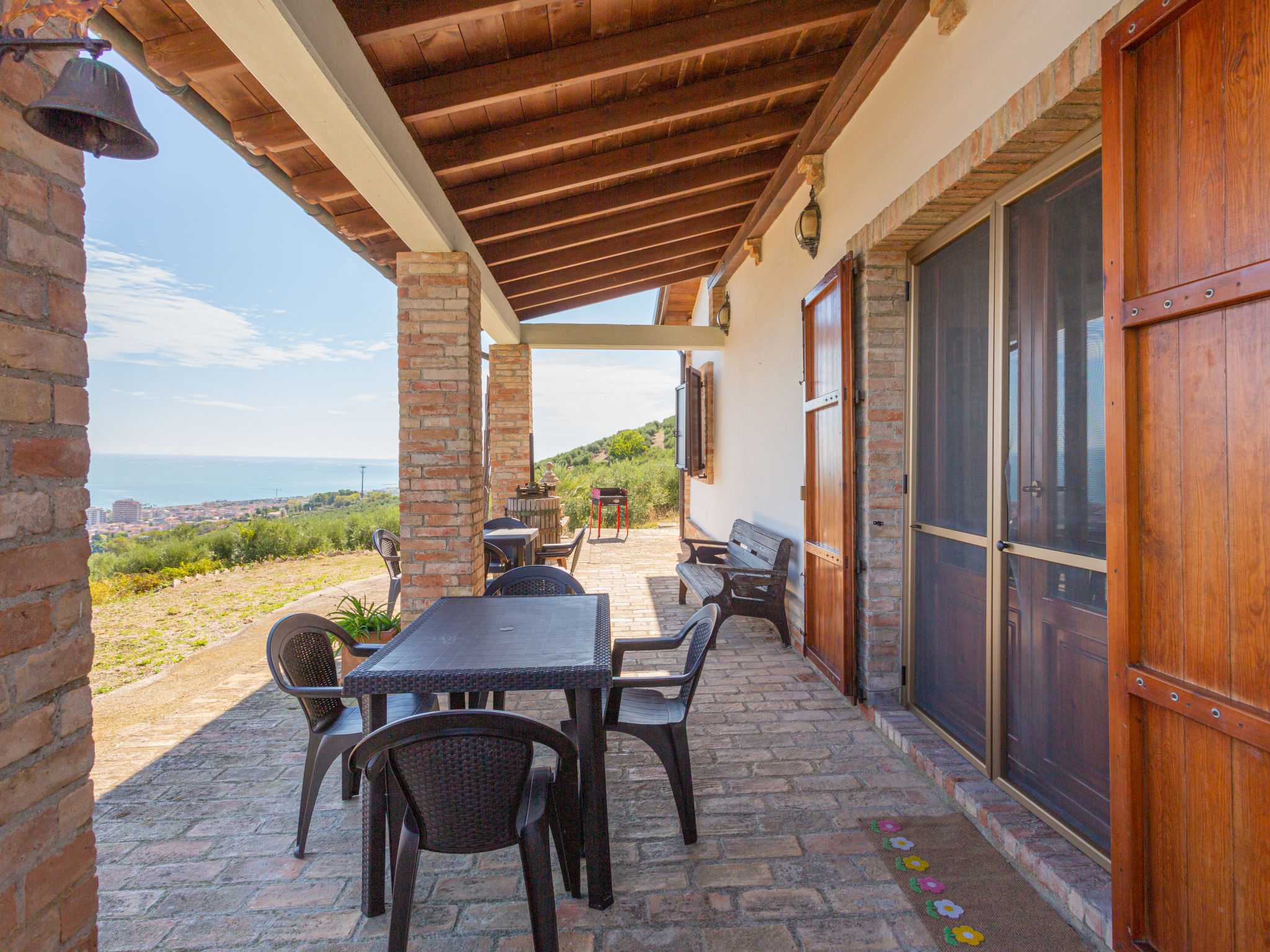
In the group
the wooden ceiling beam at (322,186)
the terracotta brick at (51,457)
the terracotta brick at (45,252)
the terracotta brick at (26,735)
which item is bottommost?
the terracotta brick at (26,735)

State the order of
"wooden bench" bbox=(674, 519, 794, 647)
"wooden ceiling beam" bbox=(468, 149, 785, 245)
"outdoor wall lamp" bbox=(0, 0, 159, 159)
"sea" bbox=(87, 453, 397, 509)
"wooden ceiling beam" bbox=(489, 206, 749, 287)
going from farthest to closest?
"sea" bbox=(87, 453, 397, 509), "wooden ceiling beam" bbox=(489, 206, 749, 287), "wooden bench" bbox=(674, 519, 794, 647), "wooden ceiling beam" bbox=(468, 149, 785, 245), "outdoor wall lamp" bbox=(0, 0, 159, 159)

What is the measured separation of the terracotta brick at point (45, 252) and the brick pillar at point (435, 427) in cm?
247

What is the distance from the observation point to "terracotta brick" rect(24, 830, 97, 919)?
1067 mm

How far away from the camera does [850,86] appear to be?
3.05 meters

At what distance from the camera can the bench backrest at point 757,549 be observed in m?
4.50

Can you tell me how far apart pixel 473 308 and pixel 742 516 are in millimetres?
3530

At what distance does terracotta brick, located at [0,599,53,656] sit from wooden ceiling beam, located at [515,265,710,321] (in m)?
6.16

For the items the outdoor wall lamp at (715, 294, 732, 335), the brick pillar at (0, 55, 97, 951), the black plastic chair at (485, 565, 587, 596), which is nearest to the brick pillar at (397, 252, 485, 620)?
the black plastic chair at (485, 565, 587, 596)

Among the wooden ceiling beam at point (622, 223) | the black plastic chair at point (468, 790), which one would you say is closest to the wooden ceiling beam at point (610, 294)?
the wooden ceiling beam at point (622, 223)

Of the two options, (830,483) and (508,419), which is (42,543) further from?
(508,419)

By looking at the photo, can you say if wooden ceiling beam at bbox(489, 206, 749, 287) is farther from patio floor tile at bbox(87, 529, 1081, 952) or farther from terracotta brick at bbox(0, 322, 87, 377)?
terracotta brick at bbox(0, 322, 87, 377)

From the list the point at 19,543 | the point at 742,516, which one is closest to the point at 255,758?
the point at 19,543

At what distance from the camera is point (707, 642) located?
2.19 metres

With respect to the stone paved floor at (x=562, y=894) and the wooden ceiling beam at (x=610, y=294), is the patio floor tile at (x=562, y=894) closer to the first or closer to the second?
the stone paved floor at (x=562, y=894)
